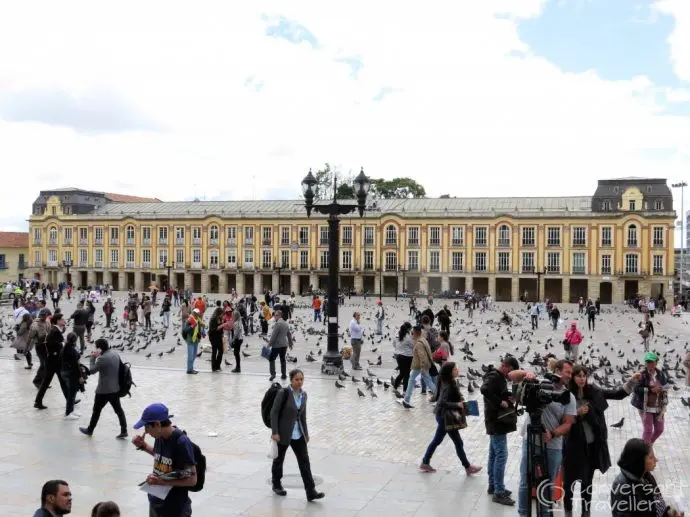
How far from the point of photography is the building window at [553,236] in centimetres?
6806

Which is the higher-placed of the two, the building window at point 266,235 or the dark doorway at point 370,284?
the building window at point 266,235

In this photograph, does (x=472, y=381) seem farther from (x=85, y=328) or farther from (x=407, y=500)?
(x=85, y=328)

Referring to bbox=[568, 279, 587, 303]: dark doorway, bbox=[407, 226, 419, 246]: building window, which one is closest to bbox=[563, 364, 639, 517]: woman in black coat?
bbox=[568, 279, 587, 303]: dark doorway

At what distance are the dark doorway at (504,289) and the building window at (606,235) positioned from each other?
8.96 meters

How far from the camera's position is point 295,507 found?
7855 mm

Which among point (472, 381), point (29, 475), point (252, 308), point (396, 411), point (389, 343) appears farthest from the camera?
point (252, 308)

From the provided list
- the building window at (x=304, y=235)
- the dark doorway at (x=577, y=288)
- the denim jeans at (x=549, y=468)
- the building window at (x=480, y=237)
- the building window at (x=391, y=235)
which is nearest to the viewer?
the denim jeans at (x=549, y=468)

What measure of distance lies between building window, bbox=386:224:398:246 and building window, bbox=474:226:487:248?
25.7 feet

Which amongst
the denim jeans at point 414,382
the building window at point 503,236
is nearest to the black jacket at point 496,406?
the denim jeans at point 414,382

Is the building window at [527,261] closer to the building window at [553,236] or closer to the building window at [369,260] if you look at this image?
the building window at [553,236]

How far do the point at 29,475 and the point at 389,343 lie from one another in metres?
18.6

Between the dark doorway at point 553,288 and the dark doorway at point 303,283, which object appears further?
the dark doorway at point 303,283

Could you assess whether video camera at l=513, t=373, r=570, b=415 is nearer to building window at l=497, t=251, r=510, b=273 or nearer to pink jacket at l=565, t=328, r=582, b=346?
pink jacket at l=565, t=328, r=582, b=346

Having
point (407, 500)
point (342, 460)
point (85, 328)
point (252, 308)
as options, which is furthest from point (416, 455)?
point (252, 308)
